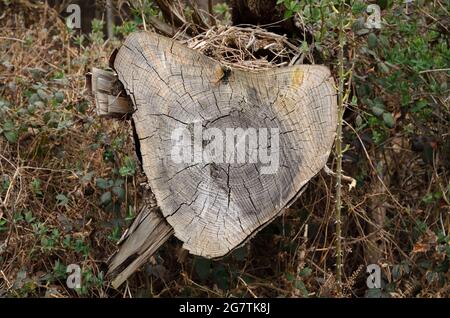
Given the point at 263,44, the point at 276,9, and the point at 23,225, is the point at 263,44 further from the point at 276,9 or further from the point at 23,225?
the point at 23,225

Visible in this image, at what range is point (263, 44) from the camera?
3168mm

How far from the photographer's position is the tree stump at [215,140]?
2580 millimetres

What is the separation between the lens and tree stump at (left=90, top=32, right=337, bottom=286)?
2580 mm

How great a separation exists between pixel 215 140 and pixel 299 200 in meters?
0.99

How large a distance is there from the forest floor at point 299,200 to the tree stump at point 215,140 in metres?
0.62

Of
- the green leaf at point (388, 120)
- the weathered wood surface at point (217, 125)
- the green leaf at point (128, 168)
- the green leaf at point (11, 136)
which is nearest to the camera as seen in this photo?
the weathered wood surface at point (217, 125)

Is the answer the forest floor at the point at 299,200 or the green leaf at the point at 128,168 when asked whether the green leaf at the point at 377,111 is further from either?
the green leaf at the point at 128,168

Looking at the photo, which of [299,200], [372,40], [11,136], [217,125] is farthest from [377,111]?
[11,136]

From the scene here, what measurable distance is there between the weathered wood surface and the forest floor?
24.0 inches

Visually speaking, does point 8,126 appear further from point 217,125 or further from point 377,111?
point 377,111

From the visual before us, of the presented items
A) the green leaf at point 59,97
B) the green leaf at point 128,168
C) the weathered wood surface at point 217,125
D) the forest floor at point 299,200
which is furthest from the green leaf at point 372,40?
the green leaf at point 59,97

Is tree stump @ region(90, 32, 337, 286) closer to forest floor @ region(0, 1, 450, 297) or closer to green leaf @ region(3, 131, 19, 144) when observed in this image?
forest floor @ region(0, 1, 450, 297)

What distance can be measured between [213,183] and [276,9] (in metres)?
1.02

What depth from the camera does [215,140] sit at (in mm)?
2656
